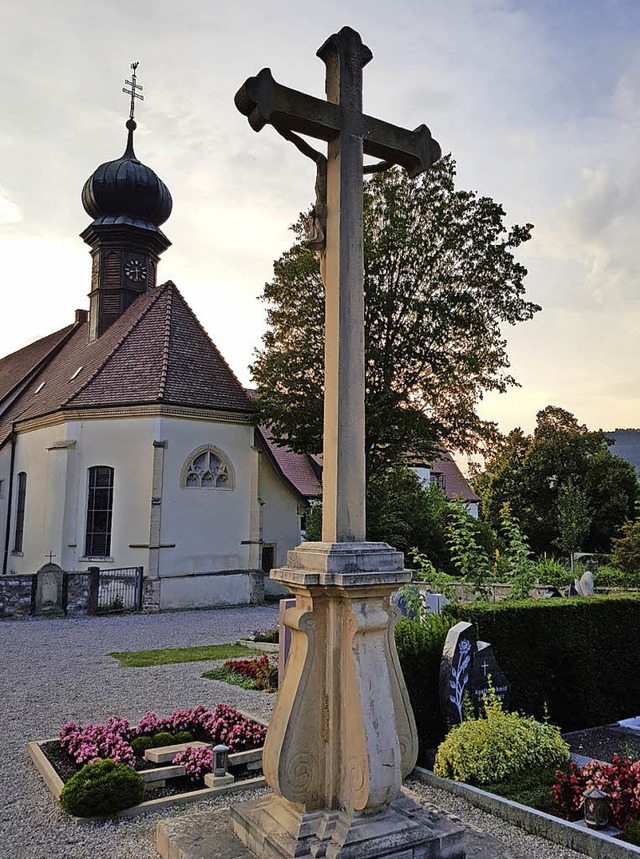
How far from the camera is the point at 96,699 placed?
9.31m

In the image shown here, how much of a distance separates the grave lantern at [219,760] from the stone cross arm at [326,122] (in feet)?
16.7

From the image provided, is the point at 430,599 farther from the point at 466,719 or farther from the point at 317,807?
the point at 317,807

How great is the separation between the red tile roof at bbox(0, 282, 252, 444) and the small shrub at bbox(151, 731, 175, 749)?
15.3m

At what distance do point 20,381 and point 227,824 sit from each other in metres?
28.7

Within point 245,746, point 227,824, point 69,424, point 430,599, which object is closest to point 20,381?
point 69,424

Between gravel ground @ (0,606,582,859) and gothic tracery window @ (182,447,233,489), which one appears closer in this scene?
gravel ground @ (0,606,582,859)

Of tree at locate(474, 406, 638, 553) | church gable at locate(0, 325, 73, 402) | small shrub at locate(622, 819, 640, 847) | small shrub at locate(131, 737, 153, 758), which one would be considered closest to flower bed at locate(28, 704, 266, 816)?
small shrub at locate(131, 737, 153, 758)

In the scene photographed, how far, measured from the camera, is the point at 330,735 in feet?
13.1

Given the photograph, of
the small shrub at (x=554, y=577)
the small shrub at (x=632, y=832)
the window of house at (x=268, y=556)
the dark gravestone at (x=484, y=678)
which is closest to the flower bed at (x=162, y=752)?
the dark gravestone at (x=484, y=678)

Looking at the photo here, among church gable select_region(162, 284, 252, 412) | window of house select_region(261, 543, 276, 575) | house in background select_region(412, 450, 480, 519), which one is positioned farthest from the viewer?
house in background select_region(412, 450, 480, 519)

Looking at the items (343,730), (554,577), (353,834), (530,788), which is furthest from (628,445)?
(353,834)

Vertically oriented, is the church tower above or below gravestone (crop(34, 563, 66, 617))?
above

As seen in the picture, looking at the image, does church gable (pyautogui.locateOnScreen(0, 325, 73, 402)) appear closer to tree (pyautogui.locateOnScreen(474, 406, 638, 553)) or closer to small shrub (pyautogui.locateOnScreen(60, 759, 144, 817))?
tree (pyautogui.locateOnScreen(474, 406, 638, 553))

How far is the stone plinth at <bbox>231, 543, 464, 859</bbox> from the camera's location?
12.4 ft
